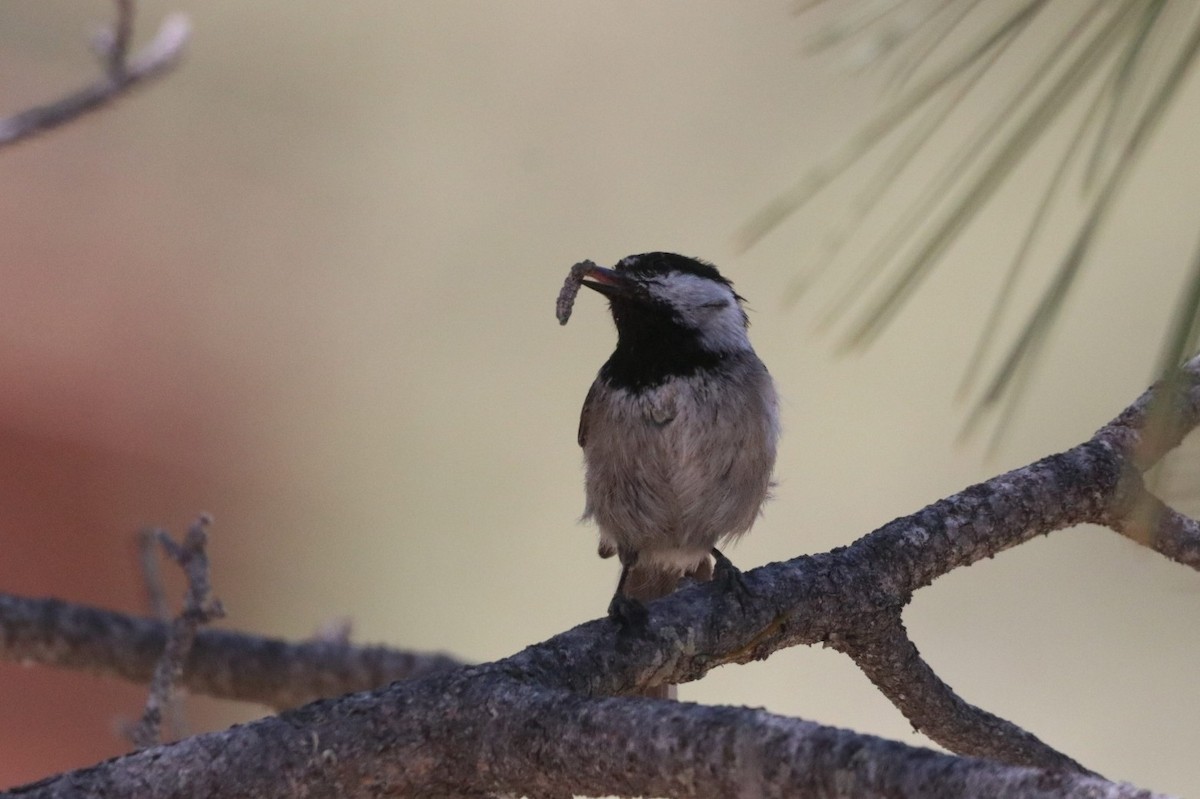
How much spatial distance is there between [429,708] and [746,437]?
1133 millimetres

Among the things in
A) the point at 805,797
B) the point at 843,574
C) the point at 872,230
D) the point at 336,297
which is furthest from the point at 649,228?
the point at 805,797

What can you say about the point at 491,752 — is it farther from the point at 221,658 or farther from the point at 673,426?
the point at 221,658

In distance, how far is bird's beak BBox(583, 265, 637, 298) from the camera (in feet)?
7.99

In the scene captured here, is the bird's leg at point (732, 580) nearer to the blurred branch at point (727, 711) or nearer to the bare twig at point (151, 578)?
the blurred branch at point (727, 711)

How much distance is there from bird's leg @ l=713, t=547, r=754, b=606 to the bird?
1.13 feet

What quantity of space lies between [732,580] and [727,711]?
57 centimetres

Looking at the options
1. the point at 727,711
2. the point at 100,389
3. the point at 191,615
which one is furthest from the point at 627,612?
the point at 100,389

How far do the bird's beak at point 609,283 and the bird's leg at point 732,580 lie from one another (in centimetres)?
74

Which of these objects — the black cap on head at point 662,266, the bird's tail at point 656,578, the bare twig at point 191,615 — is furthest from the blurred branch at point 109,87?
the bird's tail at point 656,578

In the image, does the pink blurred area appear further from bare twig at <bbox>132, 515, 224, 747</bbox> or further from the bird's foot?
the bird's foot

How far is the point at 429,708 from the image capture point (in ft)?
4.39

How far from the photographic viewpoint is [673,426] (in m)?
2.32

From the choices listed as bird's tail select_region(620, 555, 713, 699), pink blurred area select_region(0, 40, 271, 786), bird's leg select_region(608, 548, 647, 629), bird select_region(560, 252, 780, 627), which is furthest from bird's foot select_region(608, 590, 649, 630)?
pink blurred area select_region(0, 40, 271, 786)

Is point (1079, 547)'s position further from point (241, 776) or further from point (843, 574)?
point (241, 776)
